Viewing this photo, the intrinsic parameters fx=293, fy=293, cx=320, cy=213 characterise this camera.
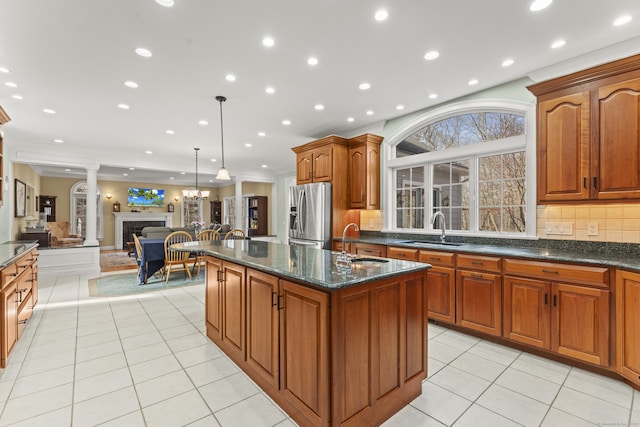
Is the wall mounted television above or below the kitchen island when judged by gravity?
above

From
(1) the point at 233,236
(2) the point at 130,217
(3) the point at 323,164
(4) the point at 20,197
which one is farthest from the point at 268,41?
(2) the point at 130,217

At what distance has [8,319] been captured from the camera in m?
2.45

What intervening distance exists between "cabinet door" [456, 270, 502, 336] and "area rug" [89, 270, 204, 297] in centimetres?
441

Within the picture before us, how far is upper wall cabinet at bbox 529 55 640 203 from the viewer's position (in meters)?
2.31

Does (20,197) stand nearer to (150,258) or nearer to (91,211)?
(91,211)

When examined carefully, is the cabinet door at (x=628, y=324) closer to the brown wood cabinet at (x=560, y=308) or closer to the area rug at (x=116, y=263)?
the brown wood cabinet at (x=560, y=308)

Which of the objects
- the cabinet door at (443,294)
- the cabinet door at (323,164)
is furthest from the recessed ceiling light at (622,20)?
the cabinet door at (323,164)

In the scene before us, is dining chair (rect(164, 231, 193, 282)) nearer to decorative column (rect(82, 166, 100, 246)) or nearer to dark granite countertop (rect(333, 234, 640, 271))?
decorative column (rect(82, 166, 100, 246))

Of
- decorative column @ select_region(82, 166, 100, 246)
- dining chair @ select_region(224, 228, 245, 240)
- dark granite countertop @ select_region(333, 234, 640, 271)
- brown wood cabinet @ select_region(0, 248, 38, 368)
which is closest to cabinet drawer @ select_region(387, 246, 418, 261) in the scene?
dark granite countertop @ select_region(333, 234, 640, 271)

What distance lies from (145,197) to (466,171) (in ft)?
38.5

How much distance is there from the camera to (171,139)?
18.7ft

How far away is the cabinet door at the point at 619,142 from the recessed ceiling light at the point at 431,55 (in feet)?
4.46

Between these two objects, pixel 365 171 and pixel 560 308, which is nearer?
pixel 560 308

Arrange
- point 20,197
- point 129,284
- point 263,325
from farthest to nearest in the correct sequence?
point 20,197 < point 129,284 < point 263,325
